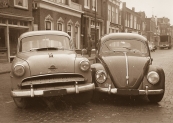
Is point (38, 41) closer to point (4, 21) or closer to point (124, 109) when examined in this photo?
point (124, 109)

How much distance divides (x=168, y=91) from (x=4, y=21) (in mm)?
12960

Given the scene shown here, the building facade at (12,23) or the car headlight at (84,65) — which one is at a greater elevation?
the building facade at (12,23)

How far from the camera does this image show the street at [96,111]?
4.57m

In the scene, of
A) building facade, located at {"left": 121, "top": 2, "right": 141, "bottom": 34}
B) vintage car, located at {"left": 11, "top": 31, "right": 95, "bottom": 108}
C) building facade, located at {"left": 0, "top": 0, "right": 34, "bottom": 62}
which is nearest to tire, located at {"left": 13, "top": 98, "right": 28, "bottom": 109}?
vintage car, located at {"left": 11, "top": 31, "right": 95, "bottom": 108}

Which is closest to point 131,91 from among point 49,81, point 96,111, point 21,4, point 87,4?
point 96,111

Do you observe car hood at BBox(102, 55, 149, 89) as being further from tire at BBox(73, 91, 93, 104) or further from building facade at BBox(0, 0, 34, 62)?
building facade at BBox(0, 0, 34, 62)

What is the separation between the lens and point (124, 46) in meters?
6.81

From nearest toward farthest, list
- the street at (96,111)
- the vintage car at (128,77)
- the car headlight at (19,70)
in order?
the street at (96,111)
the car headlight at (19,70)
the vintage car at (128,77)

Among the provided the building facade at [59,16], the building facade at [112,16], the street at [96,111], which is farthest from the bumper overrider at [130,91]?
the building facade at [112,16]

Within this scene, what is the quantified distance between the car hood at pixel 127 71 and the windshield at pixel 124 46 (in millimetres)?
1014

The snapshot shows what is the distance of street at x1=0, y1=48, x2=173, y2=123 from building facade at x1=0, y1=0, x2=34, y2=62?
11444 millimetres

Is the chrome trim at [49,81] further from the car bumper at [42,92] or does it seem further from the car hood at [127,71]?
the car hood at [127,71]

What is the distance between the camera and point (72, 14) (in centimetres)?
2628

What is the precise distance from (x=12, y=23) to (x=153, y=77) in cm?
1428
